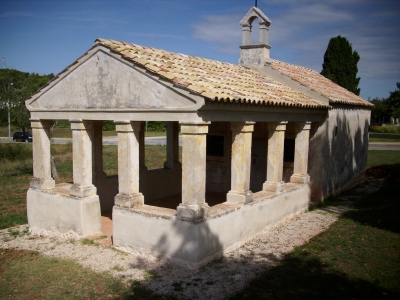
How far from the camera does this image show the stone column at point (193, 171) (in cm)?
644

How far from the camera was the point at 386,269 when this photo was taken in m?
6.67

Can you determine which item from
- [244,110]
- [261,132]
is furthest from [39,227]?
[261,132]

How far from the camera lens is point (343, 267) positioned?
22.3ft

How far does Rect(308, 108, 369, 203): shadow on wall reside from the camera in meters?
11.0

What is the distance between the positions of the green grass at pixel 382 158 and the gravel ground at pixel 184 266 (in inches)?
542

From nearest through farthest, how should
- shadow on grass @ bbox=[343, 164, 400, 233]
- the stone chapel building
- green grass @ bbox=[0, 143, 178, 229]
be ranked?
the stone chapel building
shadow on grass @ bbox=[343, 164, 400, 233]
green grass @ bbox=[0, 143, 178, 229]

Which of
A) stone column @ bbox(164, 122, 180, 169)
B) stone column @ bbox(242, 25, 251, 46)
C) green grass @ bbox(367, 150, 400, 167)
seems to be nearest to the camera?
stone column @ bbox(164, 122, 180, 169)

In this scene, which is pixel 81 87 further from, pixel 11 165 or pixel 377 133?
pixel 377 133

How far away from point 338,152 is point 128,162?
7.99 m

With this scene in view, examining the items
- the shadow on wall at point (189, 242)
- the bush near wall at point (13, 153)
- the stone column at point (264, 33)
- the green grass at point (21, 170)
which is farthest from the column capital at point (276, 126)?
the bush near wall at point (13, 153)

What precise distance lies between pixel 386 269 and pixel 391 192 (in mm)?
7744

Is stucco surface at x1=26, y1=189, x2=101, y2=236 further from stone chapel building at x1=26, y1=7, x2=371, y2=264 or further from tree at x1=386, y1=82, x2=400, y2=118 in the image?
tree at x1=386, y1=82, x2=400, y2=118

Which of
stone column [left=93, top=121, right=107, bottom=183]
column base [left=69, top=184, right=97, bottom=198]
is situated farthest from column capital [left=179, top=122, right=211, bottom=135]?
stone column [left=93, top=121, right=107, bottom=183]

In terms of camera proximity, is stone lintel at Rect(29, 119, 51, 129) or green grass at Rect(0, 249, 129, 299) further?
stone lintel at Rect(29, 119, 51, 129)
